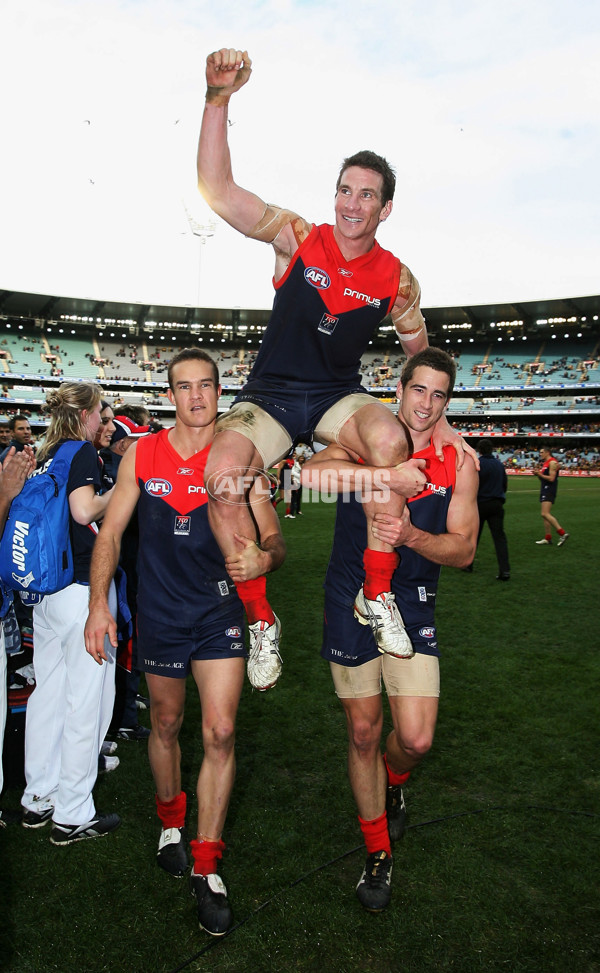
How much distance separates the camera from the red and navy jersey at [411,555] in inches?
144

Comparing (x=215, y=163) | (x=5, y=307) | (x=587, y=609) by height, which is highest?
(x=5, y=307)

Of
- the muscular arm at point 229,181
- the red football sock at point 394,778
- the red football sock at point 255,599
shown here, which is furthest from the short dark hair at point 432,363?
the red football sock at point 394,778

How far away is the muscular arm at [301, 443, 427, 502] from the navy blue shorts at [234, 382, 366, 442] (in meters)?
0.22

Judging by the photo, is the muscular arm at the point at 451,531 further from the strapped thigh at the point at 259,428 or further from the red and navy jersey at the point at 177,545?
the red and navy jersey at the point at 177,545

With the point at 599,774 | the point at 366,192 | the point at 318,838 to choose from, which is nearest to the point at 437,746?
the point at 599,774

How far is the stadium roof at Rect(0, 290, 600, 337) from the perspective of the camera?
57094 millimetres

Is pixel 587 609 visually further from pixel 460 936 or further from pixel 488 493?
pixel 460 936

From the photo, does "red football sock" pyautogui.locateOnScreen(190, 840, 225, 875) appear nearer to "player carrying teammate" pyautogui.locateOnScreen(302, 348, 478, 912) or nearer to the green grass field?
the green grass field

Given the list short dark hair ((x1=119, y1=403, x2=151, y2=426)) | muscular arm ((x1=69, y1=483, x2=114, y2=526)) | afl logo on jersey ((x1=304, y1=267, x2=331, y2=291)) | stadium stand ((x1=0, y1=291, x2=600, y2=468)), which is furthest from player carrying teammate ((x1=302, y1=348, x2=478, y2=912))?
stadium stand ((x1=0, y1=291, x2=600, y2=468))

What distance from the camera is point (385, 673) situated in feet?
11.9

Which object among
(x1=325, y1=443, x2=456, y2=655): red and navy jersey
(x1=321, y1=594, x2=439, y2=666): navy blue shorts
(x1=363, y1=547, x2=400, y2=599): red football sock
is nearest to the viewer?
(x1=363, y1=547, x2=400, y2=599): red football sock

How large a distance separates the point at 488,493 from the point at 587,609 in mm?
3017

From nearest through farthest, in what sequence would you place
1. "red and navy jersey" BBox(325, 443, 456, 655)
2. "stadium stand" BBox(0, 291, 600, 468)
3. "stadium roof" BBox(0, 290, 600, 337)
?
"red and navy jersey" BBox(325, 443, 456, 655) → "stadium roof" BBox(0, 290, 600, 337) → "stadium stand" BBox(0, 291, 600, 468)

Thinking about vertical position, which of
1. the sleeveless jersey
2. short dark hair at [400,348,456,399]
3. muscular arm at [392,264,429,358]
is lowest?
the sleeveless jersey
